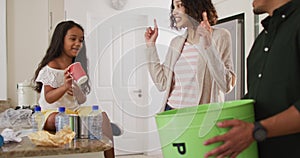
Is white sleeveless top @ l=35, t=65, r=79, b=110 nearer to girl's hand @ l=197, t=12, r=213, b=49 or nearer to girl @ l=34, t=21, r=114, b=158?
girl @ l=34, t=21, r=114, b=158

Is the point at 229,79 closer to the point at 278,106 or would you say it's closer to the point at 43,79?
the point at 278,106

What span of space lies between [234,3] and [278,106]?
1411 mm

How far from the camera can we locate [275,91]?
0.81 meters

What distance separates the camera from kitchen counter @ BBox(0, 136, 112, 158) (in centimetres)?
94

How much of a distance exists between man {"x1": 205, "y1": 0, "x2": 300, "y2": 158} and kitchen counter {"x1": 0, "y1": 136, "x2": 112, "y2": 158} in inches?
17.5

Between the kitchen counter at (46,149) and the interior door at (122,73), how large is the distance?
0.40 feet

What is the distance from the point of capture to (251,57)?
39.3 inches

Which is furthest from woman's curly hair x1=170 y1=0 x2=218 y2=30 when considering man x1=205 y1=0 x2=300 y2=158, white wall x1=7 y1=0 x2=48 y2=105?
white wall x1=7 y1=0 x2=48 y2=105

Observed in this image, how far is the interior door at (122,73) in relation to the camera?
0.85 m

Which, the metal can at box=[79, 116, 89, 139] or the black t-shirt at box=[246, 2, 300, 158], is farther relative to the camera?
the metal can at box=[79, 116, 89, 139]

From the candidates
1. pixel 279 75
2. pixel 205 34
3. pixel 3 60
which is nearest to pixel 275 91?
pixel 279 75

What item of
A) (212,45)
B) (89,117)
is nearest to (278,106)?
(212,45)

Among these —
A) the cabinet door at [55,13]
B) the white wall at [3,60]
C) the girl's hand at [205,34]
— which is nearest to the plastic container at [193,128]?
the girl's hand at [205,34]

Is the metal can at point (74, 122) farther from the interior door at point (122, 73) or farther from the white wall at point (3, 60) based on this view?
the white wall at point (3, 60)
